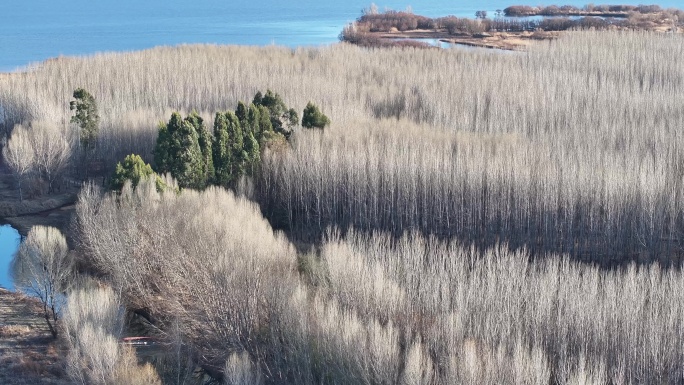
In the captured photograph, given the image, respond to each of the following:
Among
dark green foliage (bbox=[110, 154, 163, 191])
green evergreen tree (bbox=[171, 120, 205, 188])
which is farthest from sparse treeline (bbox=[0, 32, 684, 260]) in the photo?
dark green foliage (bbox=[110, 154, 163, 191])

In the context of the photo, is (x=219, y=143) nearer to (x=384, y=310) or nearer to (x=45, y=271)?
(x=45, y=271)

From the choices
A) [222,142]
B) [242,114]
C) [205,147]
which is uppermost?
[242,114]

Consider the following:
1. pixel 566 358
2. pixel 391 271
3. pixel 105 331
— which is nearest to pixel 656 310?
pixel 566 358

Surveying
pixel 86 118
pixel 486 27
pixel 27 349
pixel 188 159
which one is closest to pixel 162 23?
pixel 486 27

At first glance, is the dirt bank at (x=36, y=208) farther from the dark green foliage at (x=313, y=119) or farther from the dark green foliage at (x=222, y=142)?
the dark green foliage at (x=313, y=119)

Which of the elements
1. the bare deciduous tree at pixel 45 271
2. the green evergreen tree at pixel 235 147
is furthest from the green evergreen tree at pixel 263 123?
the bare deciduous tree at pixel 45 271

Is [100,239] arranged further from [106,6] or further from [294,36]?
[106,6]

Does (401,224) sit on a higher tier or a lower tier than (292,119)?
lower
